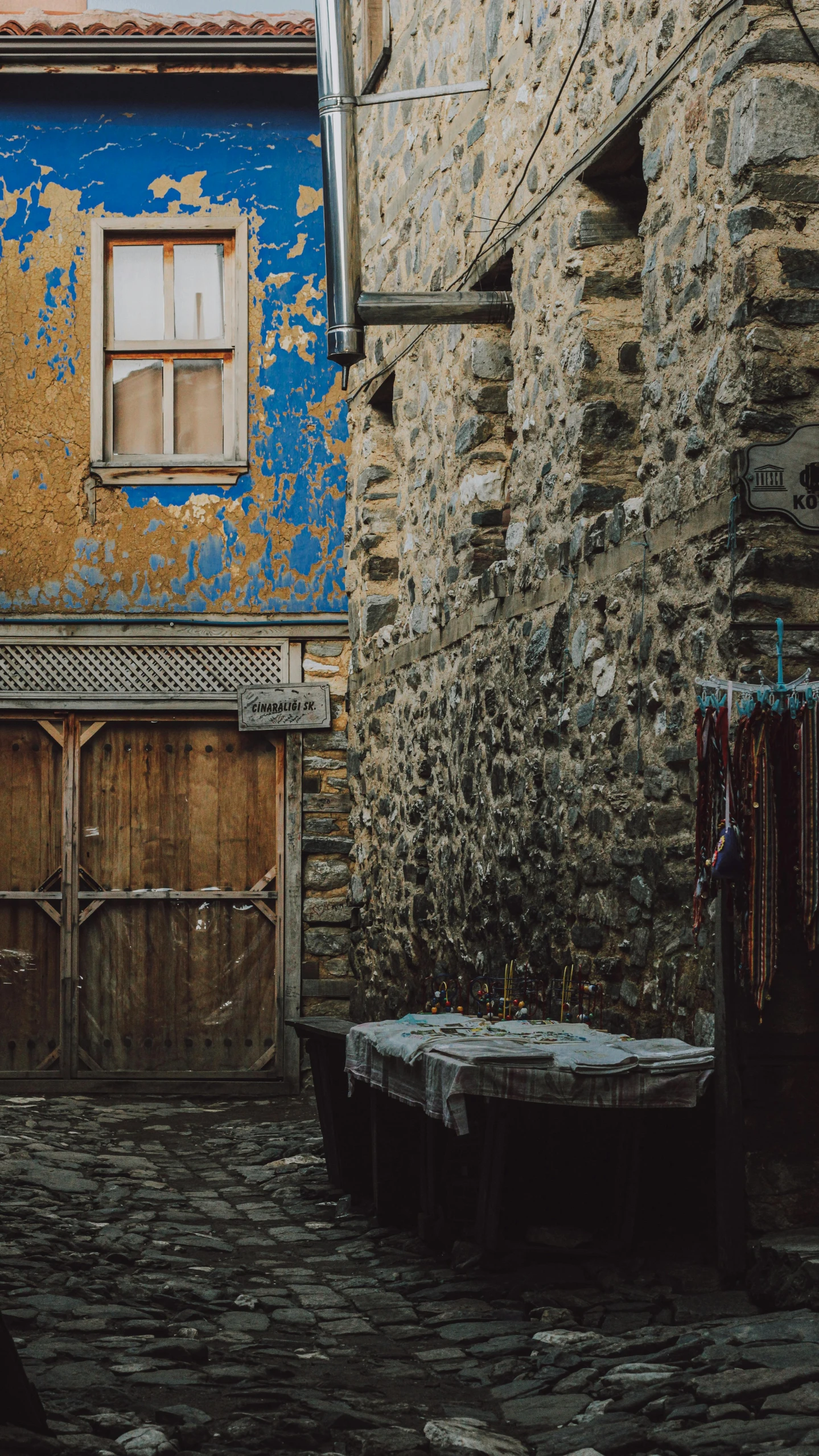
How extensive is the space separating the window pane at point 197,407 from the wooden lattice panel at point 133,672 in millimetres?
1250

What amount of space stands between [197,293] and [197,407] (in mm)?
719

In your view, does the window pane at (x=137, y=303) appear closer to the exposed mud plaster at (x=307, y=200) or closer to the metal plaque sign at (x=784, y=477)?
the exposed mud plaster at (x=307, y=200)

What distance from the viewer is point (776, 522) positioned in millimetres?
4738

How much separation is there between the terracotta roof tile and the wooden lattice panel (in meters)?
3.69

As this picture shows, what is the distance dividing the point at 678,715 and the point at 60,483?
6043 millimetres

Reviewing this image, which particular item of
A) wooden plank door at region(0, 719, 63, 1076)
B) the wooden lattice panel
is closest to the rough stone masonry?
the wooden lattice panel

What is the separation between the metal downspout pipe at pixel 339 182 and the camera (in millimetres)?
6781

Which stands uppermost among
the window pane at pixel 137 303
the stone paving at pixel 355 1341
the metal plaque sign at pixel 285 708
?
the window pane at pixel 137 303

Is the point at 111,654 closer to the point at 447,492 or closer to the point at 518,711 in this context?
the point at 447,492

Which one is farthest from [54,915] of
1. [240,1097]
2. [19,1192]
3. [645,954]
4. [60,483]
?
[645,954]

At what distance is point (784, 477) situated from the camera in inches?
186

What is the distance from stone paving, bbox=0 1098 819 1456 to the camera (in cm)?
369

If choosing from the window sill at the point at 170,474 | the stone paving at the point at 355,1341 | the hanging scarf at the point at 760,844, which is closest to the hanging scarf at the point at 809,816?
the hanging scarf at the point at 760,844

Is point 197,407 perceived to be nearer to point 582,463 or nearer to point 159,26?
point 159,26
